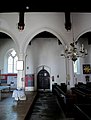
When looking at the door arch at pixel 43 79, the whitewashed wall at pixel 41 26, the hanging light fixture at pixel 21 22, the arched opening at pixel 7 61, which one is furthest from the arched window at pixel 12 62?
the hanging light fixture at pixel 21 22

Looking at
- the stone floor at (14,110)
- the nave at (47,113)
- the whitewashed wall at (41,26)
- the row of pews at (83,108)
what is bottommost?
the nave at (47,113)

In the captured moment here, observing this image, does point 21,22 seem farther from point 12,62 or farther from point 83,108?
point 83,108

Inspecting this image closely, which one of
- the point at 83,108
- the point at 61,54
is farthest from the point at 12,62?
the point at 83,108

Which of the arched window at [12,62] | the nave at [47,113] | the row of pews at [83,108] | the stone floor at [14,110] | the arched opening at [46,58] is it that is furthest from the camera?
the arched window at [12,62]

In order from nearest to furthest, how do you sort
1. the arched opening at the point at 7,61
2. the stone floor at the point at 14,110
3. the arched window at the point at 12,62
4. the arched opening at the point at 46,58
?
1. the stone floor at the point at 14,110
2. the arched opening at the point at 7,61
3. the arched opening at the point at 46,58
4. the arched window at the point at 12,62
